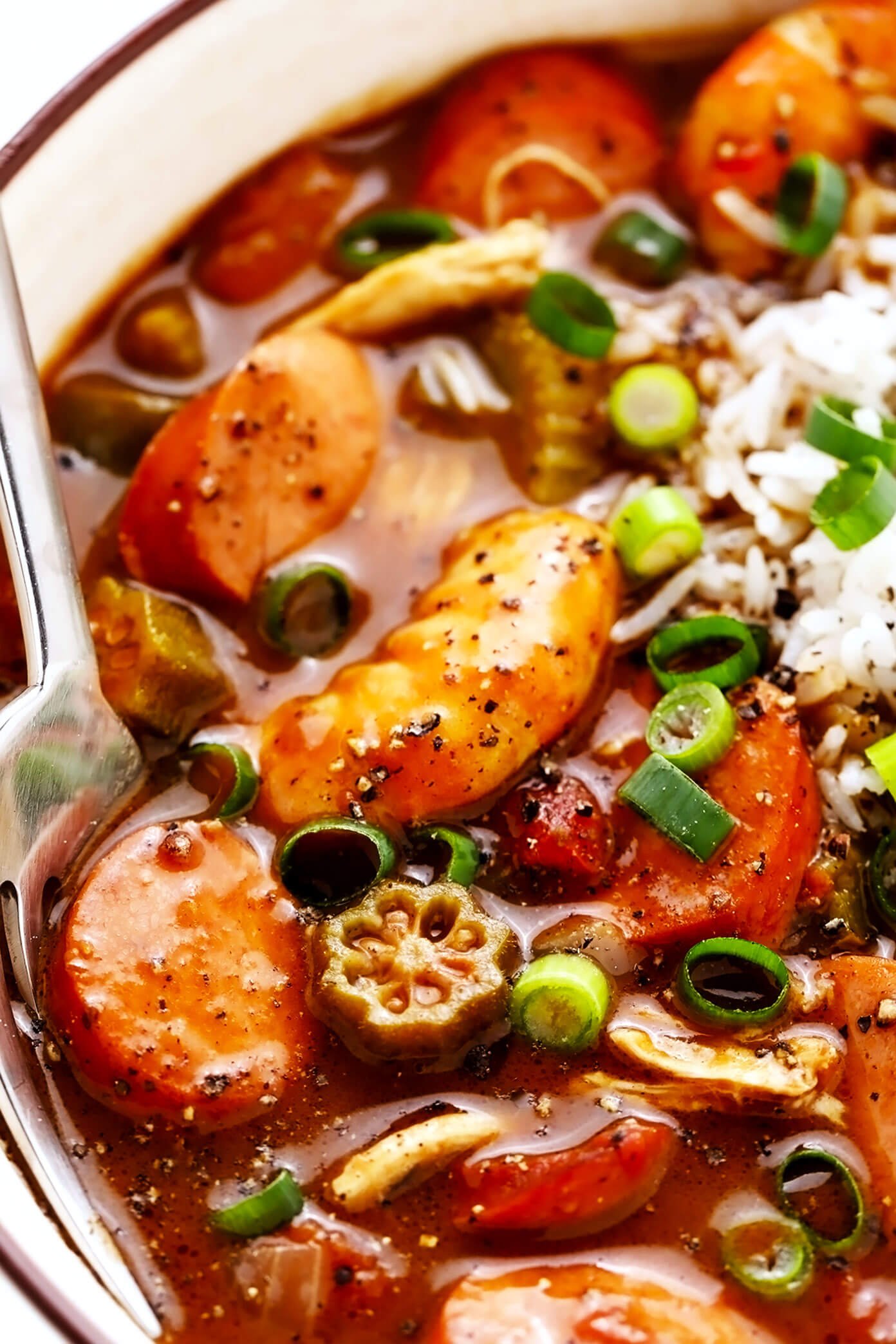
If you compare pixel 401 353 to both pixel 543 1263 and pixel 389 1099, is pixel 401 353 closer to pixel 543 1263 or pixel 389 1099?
pixel 389 1099

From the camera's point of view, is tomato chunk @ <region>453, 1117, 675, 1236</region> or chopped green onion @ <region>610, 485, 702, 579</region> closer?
tomato chunk @ <region>453, 1117, 675, 1236</region>

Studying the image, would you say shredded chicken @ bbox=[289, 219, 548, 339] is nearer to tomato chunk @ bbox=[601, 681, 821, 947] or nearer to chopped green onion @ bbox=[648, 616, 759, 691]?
chopped green onion @ bbox=[648, 616, 759, 691]

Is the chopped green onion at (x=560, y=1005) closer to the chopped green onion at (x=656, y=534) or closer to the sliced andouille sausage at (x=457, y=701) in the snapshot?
the sliced andouille sausage at (x=457, y=701)

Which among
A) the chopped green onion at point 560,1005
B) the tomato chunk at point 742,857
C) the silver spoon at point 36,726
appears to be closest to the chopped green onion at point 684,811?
the tomato chunk at point 742,857

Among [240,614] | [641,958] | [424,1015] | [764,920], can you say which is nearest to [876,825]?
[764,920]

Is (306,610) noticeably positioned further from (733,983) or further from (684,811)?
(733,983)

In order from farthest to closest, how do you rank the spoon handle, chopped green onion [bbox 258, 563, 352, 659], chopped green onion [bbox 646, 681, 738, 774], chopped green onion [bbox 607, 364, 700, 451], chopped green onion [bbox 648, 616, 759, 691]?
chopped green onion [bbox 607, 364, 700, 451], chopped green onion [bbox 258, 563, 352, 659], chopped green onion [bbox 648, 616, 759, 691], chopped green onion [bbox 646, 681, 738, 774], the spoon handle

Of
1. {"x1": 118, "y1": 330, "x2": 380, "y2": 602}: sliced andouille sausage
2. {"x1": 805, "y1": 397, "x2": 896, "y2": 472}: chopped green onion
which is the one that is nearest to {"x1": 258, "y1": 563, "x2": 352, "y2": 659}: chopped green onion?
{"x1": 118, "y1": 330, "x2": 380, "y2": 602}: sliced andouille sausage
